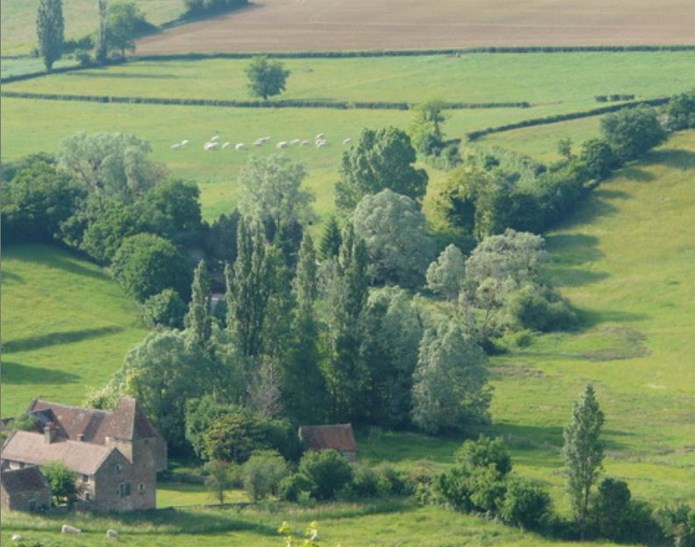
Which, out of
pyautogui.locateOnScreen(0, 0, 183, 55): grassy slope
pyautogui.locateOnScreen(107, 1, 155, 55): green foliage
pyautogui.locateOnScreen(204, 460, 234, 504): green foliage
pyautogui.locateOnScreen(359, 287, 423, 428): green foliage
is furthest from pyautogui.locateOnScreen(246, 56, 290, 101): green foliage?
pyautogui.locateOnScreen(204, 460, 234, 504): green foliage

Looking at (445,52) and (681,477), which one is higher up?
(445,52)

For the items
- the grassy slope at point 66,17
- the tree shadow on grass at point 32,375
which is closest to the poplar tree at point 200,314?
the tree shadow on grass at point 32,375

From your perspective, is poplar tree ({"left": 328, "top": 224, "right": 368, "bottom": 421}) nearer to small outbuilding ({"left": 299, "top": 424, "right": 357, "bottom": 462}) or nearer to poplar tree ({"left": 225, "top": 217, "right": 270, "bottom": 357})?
poplar tree ({"left": 225, "top": 217, "right": 270, "bottom": 357})

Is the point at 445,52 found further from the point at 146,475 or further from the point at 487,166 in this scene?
the point at 146,475

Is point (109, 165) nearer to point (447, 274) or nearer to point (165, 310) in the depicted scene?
point (165, 310)

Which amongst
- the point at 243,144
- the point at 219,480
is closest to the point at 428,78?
the point at 243,144

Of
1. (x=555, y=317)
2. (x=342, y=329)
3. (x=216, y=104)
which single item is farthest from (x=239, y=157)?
(x=342, y=329)
